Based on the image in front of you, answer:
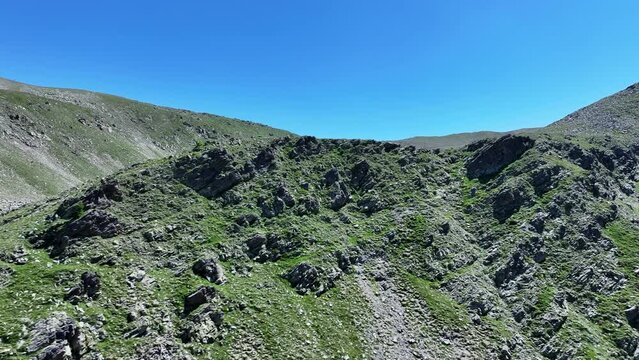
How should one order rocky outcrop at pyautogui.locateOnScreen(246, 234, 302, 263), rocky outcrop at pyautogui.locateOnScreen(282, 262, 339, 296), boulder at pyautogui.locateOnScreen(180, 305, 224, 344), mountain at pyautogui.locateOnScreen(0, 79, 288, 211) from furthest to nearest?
mountain at pyautogui.locateOnScreen(0, 79, 288, 211)
rocky outcrop at pyautogui.locateOnScreen(246, 234, 302, 263)
rocky outcrop at pyautogui.locateOnScreen(282, 262, 339, 296)
boulder at pyautogui.locateOnScreen(180, 305, 224, 344)

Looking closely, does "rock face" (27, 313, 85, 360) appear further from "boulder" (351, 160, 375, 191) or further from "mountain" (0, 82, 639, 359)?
"boulder" (351, 160, 375, 191)

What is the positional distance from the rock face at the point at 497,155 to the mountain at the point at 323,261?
885 millimetres

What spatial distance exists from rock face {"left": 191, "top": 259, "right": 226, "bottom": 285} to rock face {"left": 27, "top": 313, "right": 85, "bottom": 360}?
46.5ft

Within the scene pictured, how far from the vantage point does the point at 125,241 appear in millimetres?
47688

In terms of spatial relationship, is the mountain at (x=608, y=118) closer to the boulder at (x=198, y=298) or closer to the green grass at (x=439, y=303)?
the green grass at (x=439, y=303)

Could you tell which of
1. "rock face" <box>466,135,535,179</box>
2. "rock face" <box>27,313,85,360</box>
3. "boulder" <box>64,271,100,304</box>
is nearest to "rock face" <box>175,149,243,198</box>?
"boulder" <box>64,271,100,304</box>

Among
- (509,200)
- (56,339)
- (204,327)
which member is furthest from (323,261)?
(509,200)

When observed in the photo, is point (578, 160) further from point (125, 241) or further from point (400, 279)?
point (125, 241)

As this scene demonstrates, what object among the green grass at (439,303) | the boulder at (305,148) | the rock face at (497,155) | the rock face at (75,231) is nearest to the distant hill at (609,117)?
the rock face at (497,155)

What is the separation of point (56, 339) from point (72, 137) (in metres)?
119

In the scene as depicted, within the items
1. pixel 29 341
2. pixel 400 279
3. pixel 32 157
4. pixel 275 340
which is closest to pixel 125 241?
pixel 29 341

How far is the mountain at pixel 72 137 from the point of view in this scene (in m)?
99.9

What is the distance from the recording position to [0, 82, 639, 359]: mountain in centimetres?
3781

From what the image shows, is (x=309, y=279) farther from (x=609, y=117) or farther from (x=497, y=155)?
(x=609, y=117)
